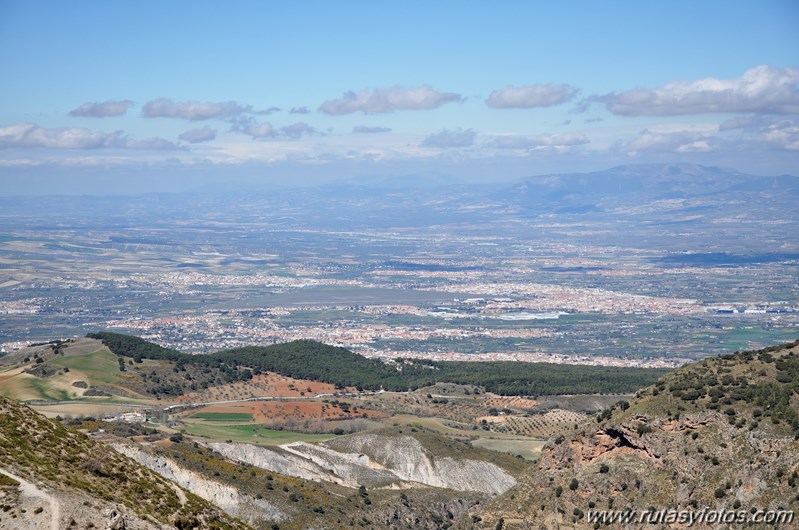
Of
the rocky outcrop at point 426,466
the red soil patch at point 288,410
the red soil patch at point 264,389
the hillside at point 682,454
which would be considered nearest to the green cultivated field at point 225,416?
the red soil patch at point 288,410

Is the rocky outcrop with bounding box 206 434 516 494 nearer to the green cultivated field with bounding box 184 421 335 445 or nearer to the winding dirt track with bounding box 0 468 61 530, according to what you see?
the green cultivated field with bounding box 184 421 335 445

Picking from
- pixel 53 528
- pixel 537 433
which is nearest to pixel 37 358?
pixel 537 433

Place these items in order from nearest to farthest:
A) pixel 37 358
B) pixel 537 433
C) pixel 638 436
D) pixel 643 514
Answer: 1. pixel 643 514
2. pixel 638 436
3. pixel 537 433
4. pixel 37 358

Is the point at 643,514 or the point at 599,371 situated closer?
the point at 643,514

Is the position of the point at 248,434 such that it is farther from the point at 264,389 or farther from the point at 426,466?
the point at 264,389

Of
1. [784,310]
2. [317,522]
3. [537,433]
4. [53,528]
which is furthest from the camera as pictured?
[784,310]

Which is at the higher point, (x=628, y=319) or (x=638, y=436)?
(x=638, y=436)

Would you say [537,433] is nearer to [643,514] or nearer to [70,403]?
[70,403]
